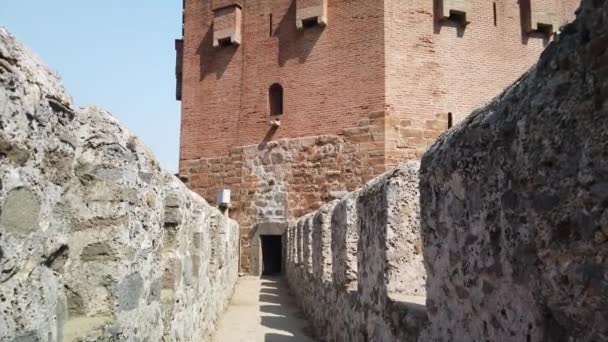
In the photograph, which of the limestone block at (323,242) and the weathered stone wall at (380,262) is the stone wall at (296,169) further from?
the weathered stone wall at (380,262)

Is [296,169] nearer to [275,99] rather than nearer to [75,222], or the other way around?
[275,99]

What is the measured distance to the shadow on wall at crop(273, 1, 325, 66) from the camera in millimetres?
14016

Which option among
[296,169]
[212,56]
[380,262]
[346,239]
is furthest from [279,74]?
[380,262]

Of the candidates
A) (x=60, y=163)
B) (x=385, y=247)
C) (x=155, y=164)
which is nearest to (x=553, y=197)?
(x=60, y=163)

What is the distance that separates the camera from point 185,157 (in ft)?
50.4

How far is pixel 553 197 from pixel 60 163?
1.61 metres

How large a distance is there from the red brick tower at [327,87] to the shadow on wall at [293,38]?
0.03 meters

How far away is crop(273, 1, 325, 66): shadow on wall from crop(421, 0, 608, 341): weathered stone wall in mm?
12128

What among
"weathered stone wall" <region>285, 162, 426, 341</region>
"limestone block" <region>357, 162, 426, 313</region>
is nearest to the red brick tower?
"weathered stone wall" <region>285, 162, 426, 341</region>

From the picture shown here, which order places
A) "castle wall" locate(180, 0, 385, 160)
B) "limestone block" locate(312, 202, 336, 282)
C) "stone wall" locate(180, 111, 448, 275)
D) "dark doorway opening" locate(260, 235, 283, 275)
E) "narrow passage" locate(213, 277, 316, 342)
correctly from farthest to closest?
"dark doorway opening" locate(260, 235, 283, 275) < "castle wall" locate(180, 0, 385, 160) < "stone wall" locate(180, 111, 448, 275) < "narrow passage" locate(213, 277, 316, 342) < "limestone block" locate(312, 202, 336, 282)

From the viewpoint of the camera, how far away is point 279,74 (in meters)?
14.4

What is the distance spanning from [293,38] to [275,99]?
163 cm

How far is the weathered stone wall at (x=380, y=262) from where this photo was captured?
Result: 325 centimetres

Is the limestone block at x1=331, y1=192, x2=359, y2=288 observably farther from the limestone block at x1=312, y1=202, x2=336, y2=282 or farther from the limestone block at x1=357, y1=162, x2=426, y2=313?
the limestone block at x1=357, y1=162, x2=426, y2=313
